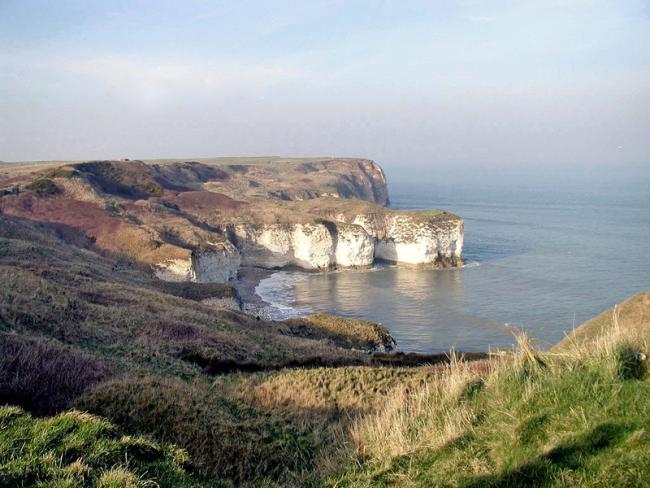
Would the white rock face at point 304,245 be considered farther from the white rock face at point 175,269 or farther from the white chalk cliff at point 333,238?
the white rock face at point 175,269

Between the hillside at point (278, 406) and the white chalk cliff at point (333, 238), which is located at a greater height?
the hillside at point (278, 406)

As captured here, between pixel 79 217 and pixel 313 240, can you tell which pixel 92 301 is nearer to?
pixel 79 217

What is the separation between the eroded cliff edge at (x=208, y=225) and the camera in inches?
2117

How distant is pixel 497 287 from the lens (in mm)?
57344

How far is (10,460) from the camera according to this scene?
561cm

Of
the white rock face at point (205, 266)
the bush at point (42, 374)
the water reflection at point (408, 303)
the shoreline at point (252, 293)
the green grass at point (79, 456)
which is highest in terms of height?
the green grass at point (79, 456)

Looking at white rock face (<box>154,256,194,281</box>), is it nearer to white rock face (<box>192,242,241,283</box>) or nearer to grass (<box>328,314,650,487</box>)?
white rock face (<box>192,242,241,283</box>)

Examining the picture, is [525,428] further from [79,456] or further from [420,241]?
[420,241]

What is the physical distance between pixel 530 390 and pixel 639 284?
5595 centimetres

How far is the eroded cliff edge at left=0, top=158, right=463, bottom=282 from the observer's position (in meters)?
53.8

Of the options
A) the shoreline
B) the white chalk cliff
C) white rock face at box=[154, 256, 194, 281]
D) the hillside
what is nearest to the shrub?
the white chalk cliff

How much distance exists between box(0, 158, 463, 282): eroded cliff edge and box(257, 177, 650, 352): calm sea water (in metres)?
4.13

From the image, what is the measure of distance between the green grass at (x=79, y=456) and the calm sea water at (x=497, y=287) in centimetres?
1925

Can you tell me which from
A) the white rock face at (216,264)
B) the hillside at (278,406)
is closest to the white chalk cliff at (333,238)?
the white rock face at (216,264)
